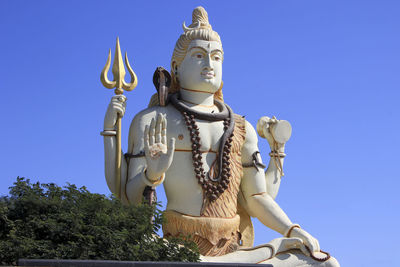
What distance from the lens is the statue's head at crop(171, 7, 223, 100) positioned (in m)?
9.80

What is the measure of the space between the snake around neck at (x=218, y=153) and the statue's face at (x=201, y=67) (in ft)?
1.07

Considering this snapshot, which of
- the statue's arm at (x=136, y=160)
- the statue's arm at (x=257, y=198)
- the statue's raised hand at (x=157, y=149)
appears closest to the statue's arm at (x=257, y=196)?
the statue's arm at (x=257, y=198)

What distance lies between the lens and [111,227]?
25.5 feet

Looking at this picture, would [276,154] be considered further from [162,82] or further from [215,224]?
[162,82]

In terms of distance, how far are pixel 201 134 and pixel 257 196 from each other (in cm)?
121

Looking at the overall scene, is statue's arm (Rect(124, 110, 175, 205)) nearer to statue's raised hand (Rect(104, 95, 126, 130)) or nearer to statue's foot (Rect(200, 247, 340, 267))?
statue's raised hand (Rect(104, 95, 126, 130))

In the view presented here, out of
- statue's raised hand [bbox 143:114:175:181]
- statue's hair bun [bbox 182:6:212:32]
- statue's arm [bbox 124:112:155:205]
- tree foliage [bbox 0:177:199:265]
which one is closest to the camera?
tree foliage [bbox 0:177:199:265]

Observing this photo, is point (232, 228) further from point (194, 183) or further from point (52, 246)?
point (52, 246)

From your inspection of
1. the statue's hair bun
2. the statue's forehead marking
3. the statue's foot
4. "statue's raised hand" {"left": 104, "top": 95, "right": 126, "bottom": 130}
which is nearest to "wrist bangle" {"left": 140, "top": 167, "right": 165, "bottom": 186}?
"statue's raised hand" {"left": 104, "top": 95, "right": 126, "bottom": 130}

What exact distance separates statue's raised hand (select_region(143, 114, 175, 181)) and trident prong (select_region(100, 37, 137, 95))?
3.05 feet

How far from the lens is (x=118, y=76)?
31.4 feet

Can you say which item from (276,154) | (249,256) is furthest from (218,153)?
(249,256)

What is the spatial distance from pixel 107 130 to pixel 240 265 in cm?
298

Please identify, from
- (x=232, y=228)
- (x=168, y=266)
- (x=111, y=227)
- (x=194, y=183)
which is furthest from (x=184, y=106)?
(x=168, y=266)
